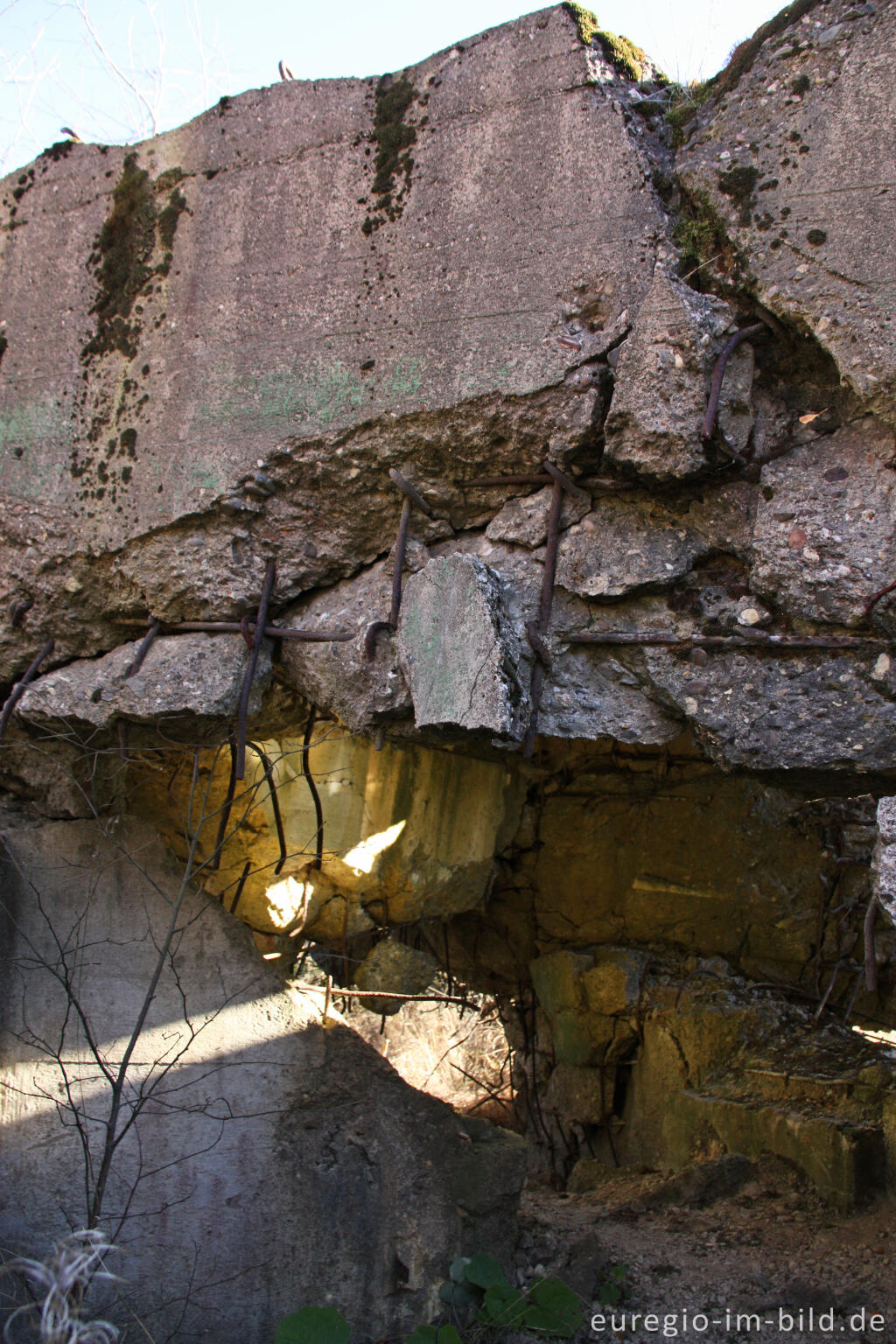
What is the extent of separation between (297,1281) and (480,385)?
2.31m

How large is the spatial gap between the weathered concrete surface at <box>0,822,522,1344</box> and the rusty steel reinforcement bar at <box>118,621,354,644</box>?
0.61 meters

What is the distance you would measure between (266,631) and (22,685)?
0.76m

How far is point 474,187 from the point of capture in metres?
2.40

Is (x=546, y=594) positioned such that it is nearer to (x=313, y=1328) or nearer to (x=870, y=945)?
(x=870, y=945)

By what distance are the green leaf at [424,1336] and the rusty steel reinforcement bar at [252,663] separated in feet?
4.66

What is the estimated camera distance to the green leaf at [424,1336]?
7.68 ft

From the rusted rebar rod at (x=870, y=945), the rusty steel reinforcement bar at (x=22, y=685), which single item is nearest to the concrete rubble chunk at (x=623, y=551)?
the rusted rebar rod at (x=870, y=945)

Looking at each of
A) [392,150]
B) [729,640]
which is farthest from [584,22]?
[729,640]

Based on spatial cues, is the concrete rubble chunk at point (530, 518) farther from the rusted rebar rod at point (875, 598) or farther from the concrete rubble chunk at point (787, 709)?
the rusted rebar rod at point (875, 598)

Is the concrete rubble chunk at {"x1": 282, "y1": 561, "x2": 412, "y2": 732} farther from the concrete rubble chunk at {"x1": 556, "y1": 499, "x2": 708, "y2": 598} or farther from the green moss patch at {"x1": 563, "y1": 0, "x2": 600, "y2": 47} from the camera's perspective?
the green moss patch at {"x1": 563, "y1": 0, "x2": 600, "y2": 47}

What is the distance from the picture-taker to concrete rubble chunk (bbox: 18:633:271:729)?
242 cm

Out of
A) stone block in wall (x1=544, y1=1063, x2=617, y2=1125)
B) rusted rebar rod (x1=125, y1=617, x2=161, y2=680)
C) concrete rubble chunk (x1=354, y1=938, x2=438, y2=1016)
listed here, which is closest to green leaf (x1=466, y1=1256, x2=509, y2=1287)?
rusted rebar rod (x1=125, y1=617, x2=161, y2=680)

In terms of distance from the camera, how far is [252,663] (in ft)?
7.98

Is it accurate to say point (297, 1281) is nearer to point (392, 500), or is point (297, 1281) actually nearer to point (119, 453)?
point (392, 500)
